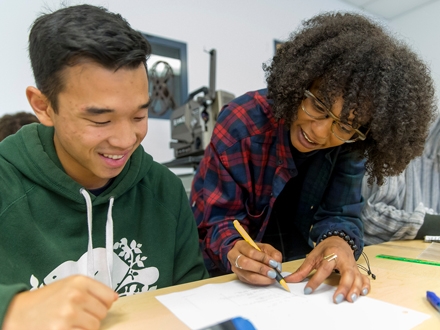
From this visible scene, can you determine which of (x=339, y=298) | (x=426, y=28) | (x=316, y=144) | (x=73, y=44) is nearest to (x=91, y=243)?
(x=73, y=44)

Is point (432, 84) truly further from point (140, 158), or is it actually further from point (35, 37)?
point (35, 37)

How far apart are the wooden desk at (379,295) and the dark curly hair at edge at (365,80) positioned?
0.30 metres

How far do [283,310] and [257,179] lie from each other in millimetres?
508

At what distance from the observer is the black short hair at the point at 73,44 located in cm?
70

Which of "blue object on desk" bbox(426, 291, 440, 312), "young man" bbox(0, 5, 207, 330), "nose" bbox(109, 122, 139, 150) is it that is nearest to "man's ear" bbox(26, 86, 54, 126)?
"young man" bbox(0, 5, 207, 330)

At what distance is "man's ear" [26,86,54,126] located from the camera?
0.74m

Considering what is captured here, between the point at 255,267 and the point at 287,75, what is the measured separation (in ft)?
1.75

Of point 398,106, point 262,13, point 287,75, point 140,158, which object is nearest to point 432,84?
point 398,106

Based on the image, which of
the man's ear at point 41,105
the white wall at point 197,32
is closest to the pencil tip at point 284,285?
the man's ear at point 41,105

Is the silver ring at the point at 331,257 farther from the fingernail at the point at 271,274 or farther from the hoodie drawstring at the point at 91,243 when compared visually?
the hoodie drawstring at the point at 91,243

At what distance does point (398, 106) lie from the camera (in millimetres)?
906

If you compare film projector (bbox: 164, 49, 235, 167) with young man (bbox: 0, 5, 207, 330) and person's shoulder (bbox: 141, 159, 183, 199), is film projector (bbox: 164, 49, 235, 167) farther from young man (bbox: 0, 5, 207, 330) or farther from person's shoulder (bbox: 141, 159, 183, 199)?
young man (bbox: 0, 5, 207, 330)

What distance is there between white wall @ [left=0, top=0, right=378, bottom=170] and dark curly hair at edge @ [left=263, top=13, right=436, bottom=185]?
5.03 feet

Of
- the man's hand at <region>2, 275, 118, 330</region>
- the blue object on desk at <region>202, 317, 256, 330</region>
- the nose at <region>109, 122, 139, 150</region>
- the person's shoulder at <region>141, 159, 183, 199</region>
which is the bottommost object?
the blue object on desk at <region>202, 317, 256, 330</region>
